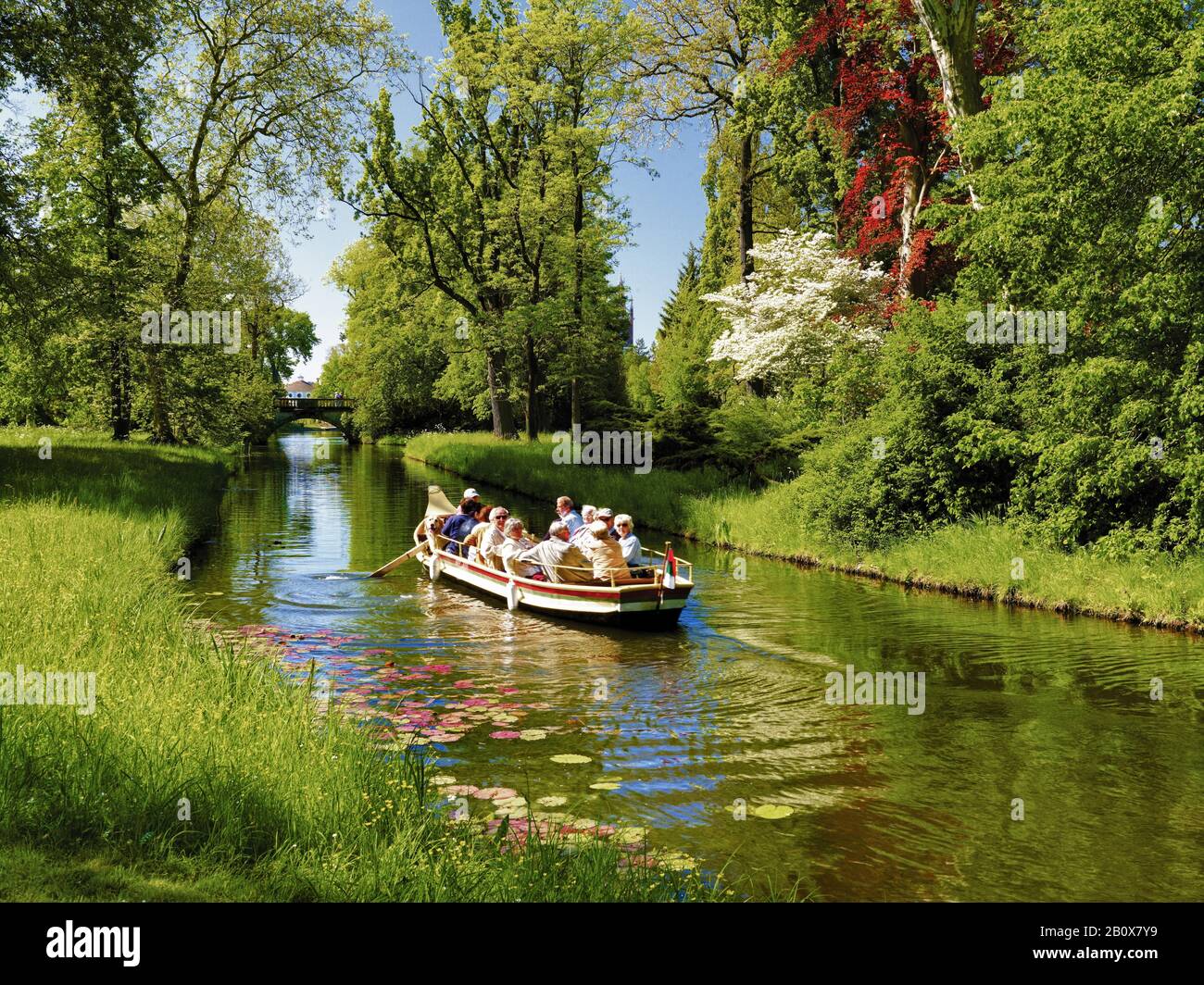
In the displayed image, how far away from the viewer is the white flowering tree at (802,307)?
86.1 ft

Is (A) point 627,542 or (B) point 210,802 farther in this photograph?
(A) point 627,542

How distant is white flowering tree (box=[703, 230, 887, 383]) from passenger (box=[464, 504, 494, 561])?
11081 mm

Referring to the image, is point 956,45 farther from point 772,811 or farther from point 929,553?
point 772,811

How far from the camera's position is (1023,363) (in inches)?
653

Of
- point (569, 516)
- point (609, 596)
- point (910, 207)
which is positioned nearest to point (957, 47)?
point (910, 207)

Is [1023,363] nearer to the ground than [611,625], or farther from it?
farther from it

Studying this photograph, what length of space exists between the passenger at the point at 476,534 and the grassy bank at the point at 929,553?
636 cm

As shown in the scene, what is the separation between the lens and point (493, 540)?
692 inches

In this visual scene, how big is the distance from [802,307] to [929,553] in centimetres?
1103

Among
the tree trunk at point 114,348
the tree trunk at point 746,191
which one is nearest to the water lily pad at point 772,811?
the tree trunk at point 114,348

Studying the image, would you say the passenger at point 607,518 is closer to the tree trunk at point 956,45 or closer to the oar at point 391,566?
the oar at point 391,566
